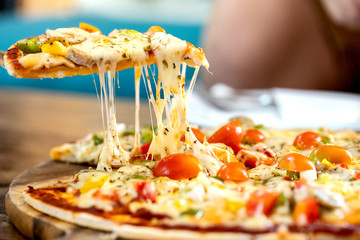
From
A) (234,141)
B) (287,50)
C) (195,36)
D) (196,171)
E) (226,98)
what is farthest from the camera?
(195,36)

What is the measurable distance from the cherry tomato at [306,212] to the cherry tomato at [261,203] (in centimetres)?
11

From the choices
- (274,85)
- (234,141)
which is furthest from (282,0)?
(234,141)

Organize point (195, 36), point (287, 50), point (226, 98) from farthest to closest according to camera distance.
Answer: point (195, 36), point (287, 50), point (226, 98)

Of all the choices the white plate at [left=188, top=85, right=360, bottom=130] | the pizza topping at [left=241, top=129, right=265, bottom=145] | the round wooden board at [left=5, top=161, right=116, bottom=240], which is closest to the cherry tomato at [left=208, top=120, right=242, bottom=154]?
the pizza topping at [left=241, top=129, right=265, bottom=145]

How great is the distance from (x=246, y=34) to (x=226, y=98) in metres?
4.22

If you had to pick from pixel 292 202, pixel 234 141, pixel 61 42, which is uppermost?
pixel 61 42

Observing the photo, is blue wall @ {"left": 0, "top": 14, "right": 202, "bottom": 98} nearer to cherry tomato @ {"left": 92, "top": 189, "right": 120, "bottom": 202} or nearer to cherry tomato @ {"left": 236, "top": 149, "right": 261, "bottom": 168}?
cherry tomato @ {"left": 236, "top": 149, "right": 261, "bottom": 168}

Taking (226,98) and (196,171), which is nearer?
(196,171)

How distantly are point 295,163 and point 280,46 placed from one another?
7302mm

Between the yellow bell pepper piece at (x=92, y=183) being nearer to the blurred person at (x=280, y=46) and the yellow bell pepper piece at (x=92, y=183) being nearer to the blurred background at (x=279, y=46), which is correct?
the blurred background at (x=279, y=46)

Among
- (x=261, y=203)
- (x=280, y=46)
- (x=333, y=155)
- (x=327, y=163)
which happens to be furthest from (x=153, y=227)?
(x=280, y=46)

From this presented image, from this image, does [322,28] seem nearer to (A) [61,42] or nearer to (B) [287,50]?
(B) [287,50]

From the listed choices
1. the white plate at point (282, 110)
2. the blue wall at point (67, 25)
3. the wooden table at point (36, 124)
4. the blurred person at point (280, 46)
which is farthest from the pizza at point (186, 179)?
the blue wall at point (67, 25)

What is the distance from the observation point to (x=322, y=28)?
9844 millimetres
